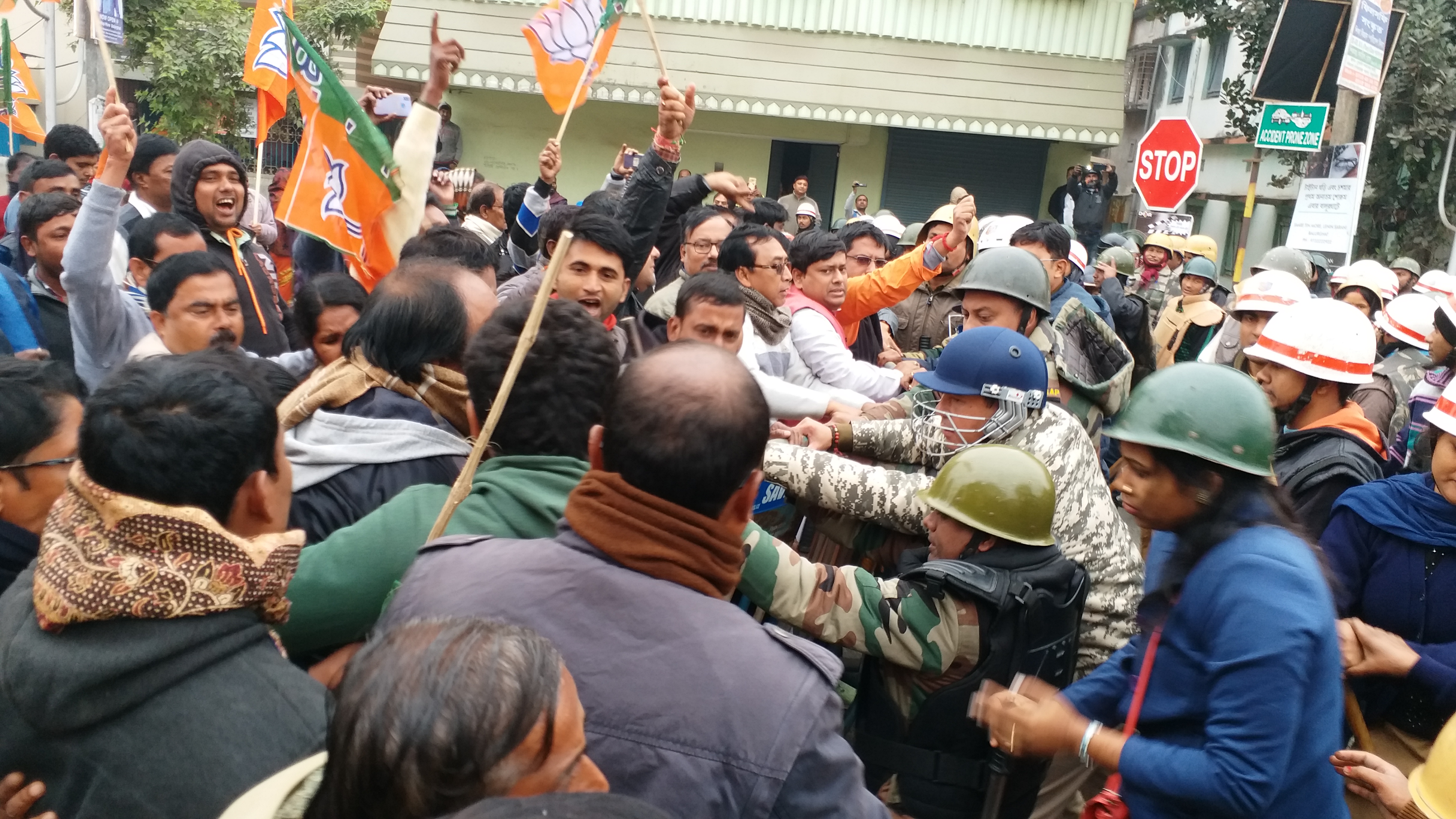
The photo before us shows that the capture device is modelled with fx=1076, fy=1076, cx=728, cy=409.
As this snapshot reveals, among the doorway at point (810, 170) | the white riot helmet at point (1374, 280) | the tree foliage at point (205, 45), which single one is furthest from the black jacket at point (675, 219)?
the tree foliage at point (205, 45)

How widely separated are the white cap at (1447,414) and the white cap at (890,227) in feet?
22.5

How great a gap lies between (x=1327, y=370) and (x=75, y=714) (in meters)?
3.59

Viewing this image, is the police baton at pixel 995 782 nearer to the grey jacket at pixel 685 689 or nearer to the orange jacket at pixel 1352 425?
the grey jacket at pixel 685 689

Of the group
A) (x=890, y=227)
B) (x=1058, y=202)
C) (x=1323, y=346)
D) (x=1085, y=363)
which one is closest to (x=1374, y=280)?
(x=890, y=227)

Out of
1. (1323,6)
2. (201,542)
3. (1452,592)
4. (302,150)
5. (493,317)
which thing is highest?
(1323,6)

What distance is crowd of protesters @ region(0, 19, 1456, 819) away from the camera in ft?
4.91

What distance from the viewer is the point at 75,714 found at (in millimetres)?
1472

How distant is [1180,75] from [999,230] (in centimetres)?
1773

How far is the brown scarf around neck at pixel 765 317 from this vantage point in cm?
441

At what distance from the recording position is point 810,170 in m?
16.9

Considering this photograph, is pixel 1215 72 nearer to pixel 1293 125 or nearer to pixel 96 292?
pixel 1293 125

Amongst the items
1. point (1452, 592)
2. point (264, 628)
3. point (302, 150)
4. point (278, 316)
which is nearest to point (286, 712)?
point (264, 628)

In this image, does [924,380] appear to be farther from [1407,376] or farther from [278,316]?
[1407,376]

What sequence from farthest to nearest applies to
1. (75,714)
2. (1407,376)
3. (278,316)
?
(1407,376), (278,316), (75,714)
